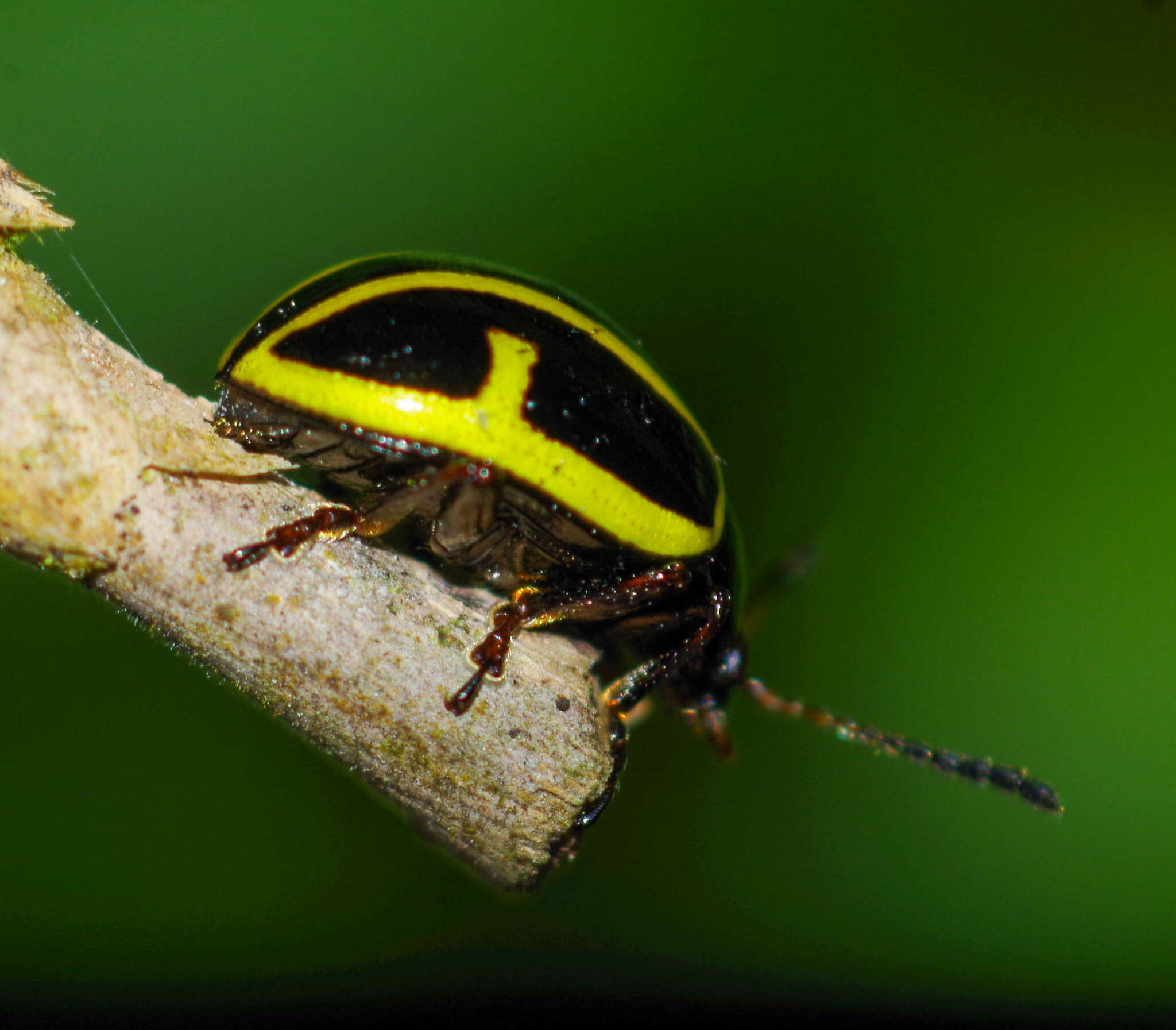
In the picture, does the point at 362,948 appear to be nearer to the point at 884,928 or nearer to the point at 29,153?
the point at 884,928

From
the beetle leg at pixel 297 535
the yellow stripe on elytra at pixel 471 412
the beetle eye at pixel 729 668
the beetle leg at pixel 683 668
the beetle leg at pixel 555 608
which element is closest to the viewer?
the beetle leg at pixel 297 535

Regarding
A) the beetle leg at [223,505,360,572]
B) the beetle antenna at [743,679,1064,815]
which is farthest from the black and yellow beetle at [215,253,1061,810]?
the beetle antenna at [743,679,1064,815]

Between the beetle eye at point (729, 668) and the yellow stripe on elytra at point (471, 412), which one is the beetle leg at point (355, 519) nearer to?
the yellow stripe on elytra at point (471, 412)

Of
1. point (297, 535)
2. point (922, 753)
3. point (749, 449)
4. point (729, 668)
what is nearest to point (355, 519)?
point (297, 535)

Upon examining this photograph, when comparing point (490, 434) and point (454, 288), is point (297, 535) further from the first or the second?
point (454, 288)

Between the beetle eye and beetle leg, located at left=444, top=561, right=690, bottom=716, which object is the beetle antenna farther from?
beetle leg, located at left=444, top=561, right=690, bottom=716

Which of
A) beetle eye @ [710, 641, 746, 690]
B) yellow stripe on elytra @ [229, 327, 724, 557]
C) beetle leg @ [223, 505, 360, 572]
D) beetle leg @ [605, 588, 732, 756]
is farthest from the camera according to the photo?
beetle eye @ [710, 641, 746, 690]

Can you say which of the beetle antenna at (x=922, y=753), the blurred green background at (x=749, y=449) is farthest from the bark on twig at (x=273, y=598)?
the blurred green background at (x=749, y=449)
